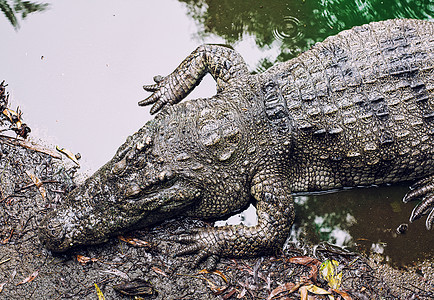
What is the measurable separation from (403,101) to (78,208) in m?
3.11

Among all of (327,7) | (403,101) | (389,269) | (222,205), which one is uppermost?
(327,7)

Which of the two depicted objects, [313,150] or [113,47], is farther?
[113,47]

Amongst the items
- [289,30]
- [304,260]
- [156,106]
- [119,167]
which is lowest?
[304,260]

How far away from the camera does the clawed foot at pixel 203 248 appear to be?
12.8 feet

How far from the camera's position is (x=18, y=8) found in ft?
17.2

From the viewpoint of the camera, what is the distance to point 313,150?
13.1ft

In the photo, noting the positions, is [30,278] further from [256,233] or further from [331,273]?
[331,273]

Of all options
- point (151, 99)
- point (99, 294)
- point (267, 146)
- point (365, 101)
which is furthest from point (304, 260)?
point (151, 99)

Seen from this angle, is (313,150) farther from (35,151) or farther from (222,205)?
(35,151)

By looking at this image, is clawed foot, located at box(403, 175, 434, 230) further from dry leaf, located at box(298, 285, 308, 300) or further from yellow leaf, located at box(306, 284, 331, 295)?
dry leaf, located at box(298, 285, 308, 300)

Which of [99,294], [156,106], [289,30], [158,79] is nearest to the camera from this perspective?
[99,294]

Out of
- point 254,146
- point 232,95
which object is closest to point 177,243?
point 254,146

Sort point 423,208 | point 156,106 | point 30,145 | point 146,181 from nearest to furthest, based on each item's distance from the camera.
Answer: point 146,181, point 423,208, point 30,145, point 156,106

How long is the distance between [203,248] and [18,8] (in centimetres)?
383
